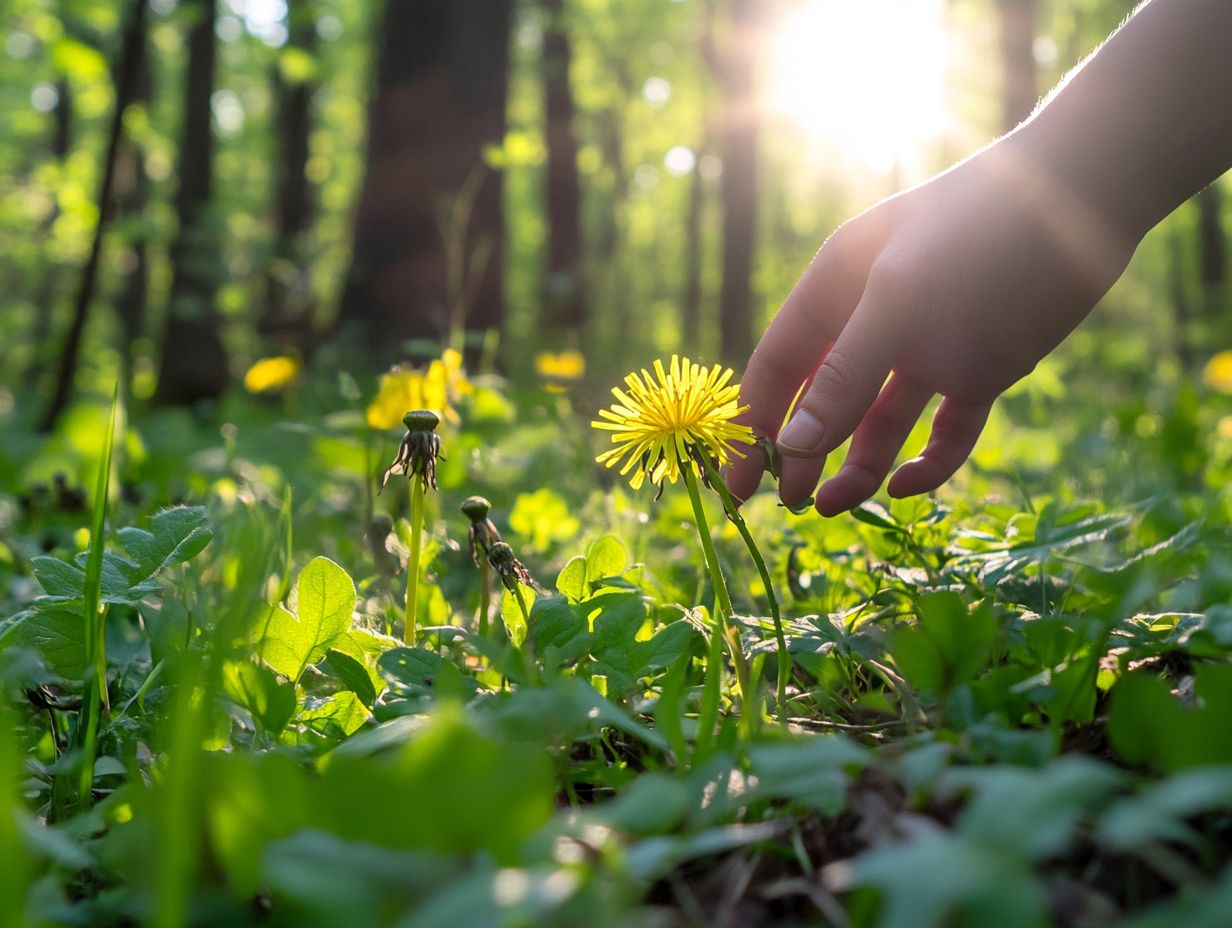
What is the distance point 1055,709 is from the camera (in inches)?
35.6

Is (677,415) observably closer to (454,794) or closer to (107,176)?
(454,794)

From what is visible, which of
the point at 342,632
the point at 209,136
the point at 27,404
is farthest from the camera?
the point at 27,404

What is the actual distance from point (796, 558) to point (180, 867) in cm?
127

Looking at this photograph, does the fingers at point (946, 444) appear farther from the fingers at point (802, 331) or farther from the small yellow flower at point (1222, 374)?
the small yellow flower at point (1222, 374)

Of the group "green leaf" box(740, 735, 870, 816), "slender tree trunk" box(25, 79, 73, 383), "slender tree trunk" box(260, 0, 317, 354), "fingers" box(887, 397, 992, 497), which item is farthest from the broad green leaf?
"slender tree trunk" box(25, 79, 73, 383)

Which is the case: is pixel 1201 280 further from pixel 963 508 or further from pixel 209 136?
pixel 963 508

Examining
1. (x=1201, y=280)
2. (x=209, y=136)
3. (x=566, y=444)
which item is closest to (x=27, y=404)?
(x=209, y=136)

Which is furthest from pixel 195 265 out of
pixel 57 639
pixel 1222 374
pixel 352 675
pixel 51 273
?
pixel 51 273

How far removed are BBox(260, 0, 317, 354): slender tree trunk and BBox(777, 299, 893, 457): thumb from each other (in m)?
5.11

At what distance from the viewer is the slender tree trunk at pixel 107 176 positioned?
4.22 meters

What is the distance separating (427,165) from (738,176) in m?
3.80

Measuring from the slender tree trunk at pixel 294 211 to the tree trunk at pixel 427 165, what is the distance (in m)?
0.34

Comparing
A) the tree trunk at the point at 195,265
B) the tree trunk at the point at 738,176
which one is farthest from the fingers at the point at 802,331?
the tree trunk at the point at 738,176

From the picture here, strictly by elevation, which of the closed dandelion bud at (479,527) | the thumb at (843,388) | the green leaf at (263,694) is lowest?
the green leaf at (263,694)
